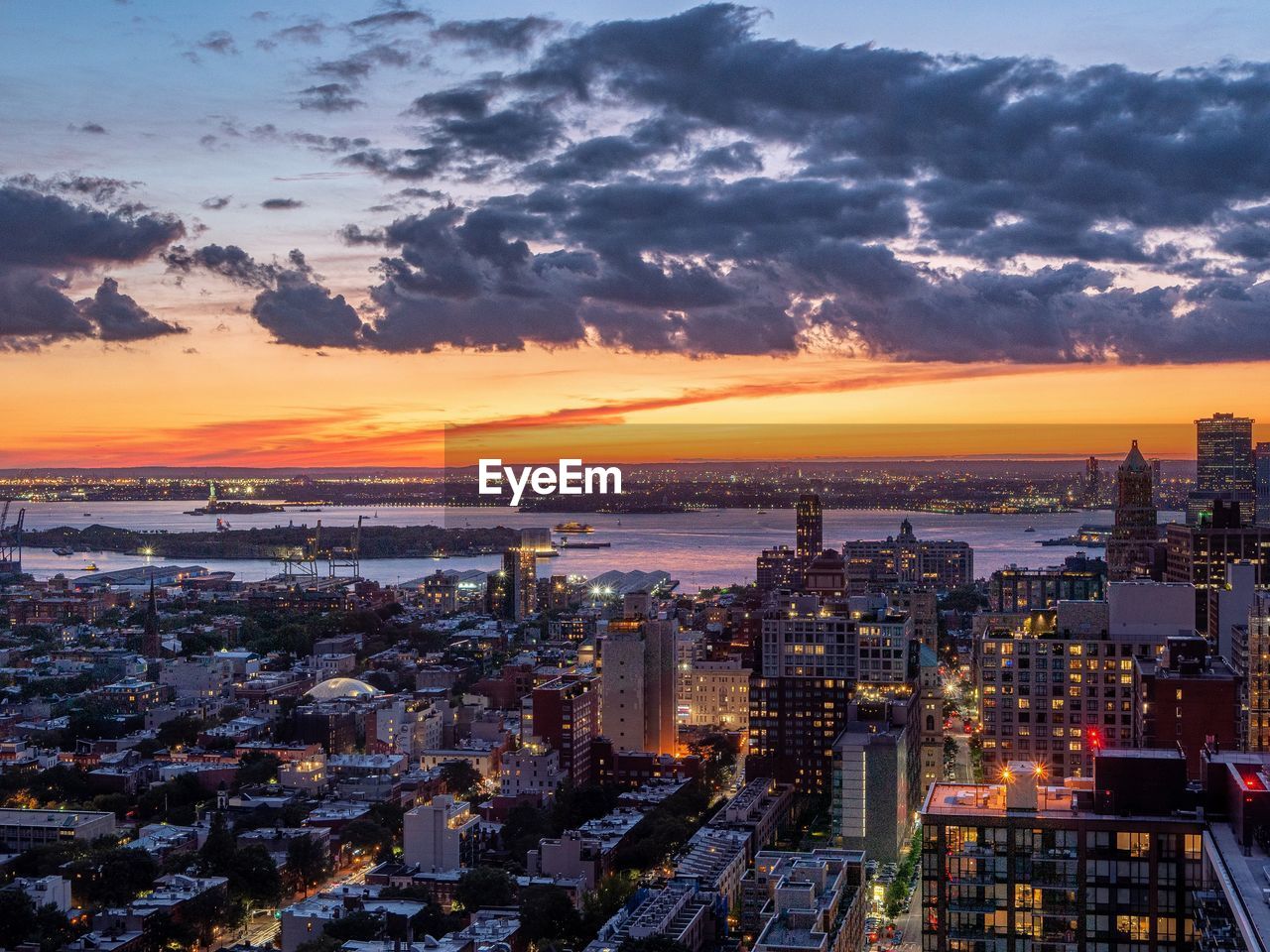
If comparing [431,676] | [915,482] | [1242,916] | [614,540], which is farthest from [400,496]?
[1242,916]

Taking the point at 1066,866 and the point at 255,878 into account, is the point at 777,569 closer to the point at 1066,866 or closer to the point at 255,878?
the point at 255,878

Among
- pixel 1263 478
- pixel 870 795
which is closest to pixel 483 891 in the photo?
pixel 870 795

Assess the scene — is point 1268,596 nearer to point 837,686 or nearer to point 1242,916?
point 837,686

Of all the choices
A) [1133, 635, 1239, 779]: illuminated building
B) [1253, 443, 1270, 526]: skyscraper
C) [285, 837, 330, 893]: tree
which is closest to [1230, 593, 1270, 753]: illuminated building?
[1133, 635, 1239, 779]: illuminated building

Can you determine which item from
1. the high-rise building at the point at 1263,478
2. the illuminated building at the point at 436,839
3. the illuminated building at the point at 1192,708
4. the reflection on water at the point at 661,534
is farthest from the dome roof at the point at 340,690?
the high-rise building at the point at 1263,478

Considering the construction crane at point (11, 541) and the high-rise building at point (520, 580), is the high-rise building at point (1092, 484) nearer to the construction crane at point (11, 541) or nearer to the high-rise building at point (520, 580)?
the high-rise building at point (520, 580)
